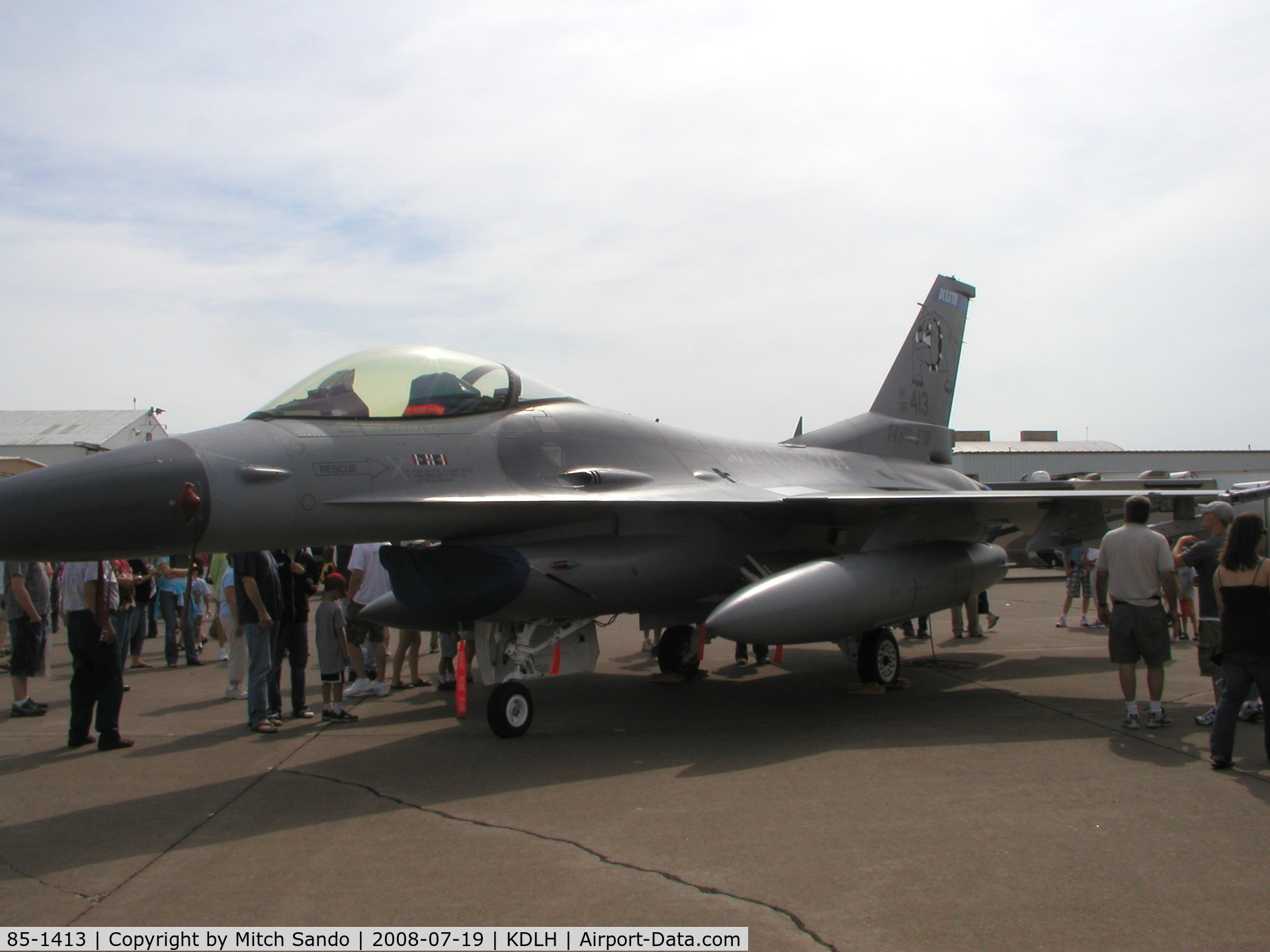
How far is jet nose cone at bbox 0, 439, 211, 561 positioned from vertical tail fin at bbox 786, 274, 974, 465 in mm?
7756

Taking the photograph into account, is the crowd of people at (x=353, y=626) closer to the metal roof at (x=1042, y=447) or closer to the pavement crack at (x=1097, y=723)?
the pavement crack at (x=1097, y=723)

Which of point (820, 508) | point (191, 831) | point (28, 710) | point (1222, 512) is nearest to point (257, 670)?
point (28, 710)

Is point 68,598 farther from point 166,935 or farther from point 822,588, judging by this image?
point 822,588

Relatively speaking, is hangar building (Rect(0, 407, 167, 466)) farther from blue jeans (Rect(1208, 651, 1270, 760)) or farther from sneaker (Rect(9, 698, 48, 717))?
blue jeans (Rect(1208, 651, 1270, 760))

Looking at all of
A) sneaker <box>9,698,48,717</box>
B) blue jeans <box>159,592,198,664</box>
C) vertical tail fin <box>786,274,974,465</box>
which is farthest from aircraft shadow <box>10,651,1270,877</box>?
blue jeans <box>159,592,198,664</box>

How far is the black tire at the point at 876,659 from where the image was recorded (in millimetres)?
8922

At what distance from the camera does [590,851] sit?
445cm

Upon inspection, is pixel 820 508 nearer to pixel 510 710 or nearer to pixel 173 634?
pixel 510 710

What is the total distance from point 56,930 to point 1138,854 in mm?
4690

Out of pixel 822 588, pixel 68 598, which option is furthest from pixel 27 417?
pixel 822 588

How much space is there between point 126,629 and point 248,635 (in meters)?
2.60

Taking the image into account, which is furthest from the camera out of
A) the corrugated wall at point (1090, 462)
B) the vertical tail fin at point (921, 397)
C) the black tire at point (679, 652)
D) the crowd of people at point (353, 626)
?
the corrugated wall at point (1090, 462)

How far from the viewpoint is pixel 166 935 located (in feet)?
11.7
